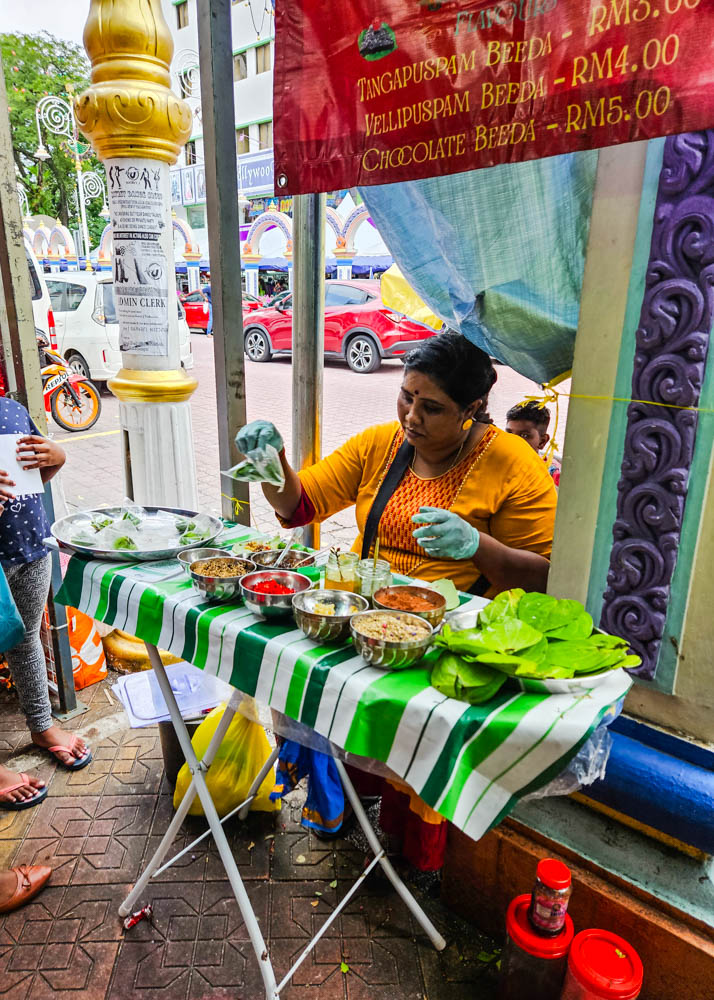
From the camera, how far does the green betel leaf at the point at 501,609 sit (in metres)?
1.53

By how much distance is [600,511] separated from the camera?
6.17ft

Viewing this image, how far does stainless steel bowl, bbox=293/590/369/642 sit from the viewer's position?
5.06 feet

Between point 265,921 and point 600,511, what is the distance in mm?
1793

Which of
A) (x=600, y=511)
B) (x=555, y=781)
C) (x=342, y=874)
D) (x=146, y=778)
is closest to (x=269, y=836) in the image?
(x=342, y=874)

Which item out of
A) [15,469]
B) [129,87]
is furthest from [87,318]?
[15,469]

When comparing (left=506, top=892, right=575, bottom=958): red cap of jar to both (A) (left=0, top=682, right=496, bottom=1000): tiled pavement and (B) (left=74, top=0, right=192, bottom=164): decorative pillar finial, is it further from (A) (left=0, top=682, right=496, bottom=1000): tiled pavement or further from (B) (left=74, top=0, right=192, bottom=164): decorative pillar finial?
(B) (left=74, top=0, right=192, bottom=164): decorative pillar finial

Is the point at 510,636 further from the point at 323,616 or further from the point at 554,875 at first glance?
the point at 554,875

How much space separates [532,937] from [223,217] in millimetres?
2743

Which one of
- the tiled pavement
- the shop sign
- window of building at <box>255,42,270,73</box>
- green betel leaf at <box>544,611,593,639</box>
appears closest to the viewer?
green betel leaf at <box>544,611,593,639</box>

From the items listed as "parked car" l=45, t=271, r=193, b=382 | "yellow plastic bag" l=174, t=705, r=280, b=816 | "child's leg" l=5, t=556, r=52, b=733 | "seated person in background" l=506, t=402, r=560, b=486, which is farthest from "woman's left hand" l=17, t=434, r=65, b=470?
"parked car" l=45, t=271, r=193, b=382

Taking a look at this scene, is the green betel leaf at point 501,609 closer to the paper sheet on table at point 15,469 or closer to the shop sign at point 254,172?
the paper sheet on table at point 15,469

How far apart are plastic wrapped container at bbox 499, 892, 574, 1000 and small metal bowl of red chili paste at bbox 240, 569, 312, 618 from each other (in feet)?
3.74

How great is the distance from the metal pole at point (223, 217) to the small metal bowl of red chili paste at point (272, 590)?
3.85ft

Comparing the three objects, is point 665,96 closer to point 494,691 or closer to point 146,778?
point 494,691
